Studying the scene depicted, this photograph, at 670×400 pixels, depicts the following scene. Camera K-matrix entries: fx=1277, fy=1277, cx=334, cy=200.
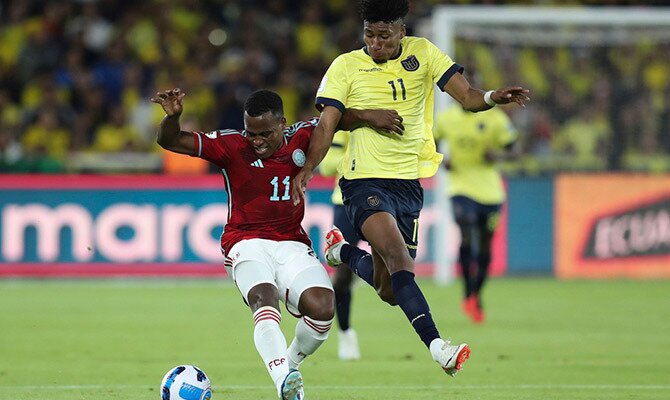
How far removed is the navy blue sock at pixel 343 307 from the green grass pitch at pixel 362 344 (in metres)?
0.28

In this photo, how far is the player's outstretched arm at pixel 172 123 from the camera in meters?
Result: 6.94

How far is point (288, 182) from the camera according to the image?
7477mm

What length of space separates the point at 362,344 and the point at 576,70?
27.8ft

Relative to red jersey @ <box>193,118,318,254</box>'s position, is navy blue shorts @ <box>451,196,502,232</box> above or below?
below

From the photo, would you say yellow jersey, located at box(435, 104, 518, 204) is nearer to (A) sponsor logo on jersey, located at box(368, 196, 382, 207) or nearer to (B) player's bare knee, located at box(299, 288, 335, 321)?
(A) sponsor logo on jersey, located at box(368, 196, 382, 207)

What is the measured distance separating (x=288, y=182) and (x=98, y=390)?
5.68 ft

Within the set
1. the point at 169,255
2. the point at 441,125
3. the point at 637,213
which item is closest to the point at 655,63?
the point at 637,213

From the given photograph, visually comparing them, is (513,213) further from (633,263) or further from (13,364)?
(13,364)

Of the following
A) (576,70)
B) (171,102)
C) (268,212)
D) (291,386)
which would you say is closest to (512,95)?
(268,212)

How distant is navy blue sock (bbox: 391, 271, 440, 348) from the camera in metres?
7.14

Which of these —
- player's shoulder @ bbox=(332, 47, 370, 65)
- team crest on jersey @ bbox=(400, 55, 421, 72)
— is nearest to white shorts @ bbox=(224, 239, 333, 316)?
player's shoulder @ bbox=(332, 47, 370, 65)

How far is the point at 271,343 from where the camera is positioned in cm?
670

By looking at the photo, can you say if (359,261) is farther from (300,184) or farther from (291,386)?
(291,386)

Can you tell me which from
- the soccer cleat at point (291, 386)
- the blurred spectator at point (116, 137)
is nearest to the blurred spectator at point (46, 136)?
the blurred spectator at point (116, 137)
